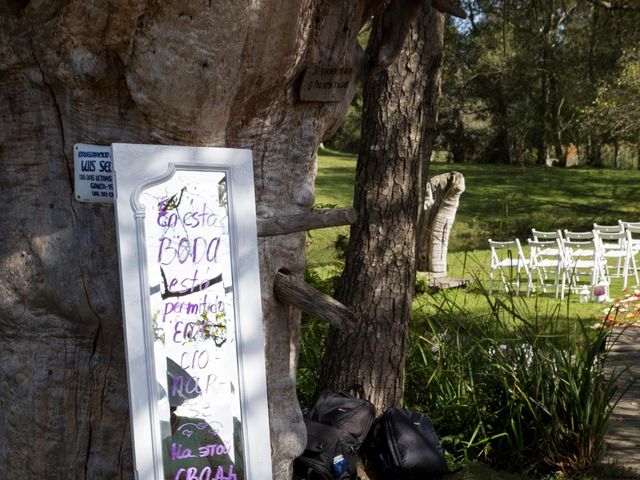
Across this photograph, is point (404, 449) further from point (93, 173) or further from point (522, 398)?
point (93, 173)

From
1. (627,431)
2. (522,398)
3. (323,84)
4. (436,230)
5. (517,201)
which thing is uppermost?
(323,84)

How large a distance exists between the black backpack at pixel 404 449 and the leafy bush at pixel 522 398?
502mm

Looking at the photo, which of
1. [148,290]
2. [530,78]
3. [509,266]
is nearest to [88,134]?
[148,290]

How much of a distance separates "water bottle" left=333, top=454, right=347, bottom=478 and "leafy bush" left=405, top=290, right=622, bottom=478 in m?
1.25

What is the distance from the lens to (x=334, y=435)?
4758 mm

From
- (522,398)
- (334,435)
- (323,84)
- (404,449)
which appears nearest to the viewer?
(323,84)

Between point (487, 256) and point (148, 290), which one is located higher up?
point (148, 290)

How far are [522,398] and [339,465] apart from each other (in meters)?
1.53

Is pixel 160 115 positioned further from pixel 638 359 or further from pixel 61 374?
pixel 638 359

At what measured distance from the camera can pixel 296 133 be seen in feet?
11.8

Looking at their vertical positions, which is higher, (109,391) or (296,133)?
(296,133)

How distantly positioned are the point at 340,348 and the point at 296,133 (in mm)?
2525

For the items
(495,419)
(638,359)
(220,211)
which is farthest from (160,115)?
(638,359)

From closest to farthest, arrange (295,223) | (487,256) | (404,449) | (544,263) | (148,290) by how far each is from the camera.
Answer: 1. (148,290)
2. (295,223)
3. (404,449)
4. (544,263)
5. (487,256)
